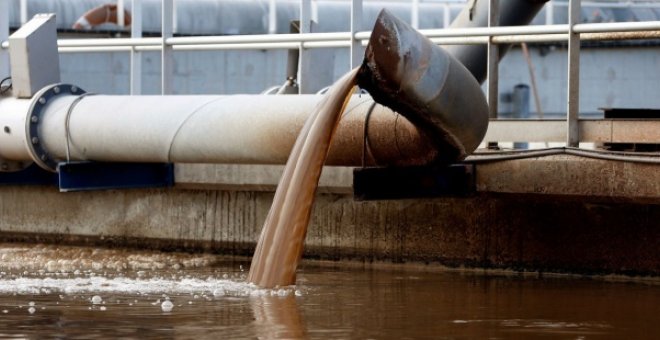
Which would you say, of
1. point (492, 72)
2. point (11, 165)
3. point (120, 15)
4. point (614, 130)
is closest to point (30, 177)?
point (11, 165)

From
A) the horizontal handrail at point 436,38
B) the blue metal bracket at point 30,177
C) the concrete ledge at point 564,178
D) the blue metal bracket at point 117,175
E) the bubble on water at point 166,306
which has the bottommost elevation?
the bubble on water at point 166,306

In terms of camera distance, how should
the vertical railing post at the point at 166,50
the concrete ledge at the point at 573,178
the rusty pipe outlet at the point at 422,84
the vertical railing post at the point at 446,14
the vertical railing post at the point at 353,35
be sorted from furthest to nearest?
1. the vertical railing post at the point at 446,14
2. the vertical railing post at the point at 166,50
3. the vertical railing post at the point at 353,35
4. the concrete ledge at the point at 573,178
5. the rusty pipe outlet at the point at 422,84

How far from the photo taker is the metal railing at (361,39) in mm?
10234

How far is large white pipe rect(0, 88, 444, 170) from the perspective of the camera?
32.6 feet

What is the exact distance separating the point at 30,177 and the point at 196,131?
2.60 meters

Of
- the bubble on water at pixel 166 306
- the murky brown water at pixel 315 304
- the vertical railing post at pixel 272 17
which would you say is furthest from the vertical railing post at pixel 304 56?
the vertical railing post at pixel 272 17

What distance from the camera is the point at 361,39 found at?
11484 mm

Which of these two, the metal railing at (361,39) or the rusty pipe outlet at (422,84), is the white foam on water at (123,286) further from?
the metal railing at (361,39)

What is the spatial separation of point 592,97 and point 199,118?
47.5 ft

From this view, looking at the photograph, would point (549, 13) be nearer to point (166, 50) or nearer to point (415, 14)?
point (415, 14)

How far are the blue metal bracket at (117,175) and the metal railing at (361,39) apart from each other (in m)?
1.07

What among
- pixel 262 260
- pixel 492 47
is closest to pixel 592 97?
pixel 492 47

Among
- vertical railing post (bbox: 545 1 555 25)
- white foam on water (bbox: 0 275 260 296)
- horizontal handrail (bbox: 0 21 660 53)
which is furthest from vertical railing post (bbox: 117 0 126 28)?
white foam on water (bbox: 0 275 260 296)

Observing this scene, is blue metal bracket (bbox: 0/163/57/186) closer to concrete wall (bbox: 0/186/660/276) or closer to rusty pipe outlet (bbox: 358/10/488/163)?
concrete wall (bbox: 0/186/660/276)
